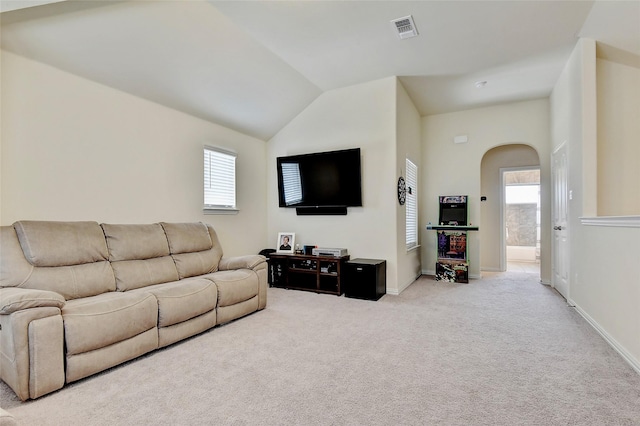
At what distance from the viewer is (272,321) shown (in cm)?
335

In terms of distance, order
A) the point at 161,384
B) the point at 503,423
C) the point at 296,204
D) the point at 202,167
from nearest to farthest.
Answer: the point at 503,423
the point at 161,384
the point at 202,167
the point at 296,204

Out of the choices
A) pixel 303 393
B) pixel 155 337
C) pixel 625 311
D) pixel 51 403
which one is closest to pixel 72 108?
pixel 155 337

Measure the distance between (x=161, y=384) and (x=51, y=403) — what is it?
585 mm

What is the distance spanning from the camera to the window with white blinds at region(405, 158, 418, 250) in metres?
5.28

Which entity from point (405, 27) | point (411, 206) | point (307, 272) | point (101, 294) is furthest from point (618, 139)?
point (101, 294)

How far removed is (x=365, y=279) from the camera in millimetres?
4203

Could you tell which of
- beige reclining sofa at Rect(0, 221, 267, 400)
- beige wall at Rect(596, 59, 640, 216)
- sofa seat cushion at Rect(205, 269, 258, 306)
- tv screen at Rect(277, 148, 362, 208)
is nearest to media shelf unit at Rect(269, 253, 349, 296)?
tv screen at Rect(277, 148, 362, 208)

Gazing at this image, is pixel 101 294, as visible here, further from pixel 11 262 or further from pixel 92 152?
pixel 92 152

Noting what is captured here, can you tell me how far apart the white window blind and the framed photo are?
0.50 metres

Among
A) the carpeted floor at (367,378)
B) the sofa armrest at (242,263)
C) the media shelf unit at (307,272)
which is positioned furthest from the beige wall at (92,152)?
the carpeted floor at (367,378)

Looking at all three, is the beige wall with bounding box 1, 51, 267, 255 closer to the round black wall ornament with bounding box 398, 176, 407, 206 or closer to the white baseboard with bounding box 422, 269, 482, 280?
the round black wall ornament with bounding box 398, 176, 407, 206

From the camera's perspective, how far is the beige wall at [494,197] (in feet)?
21.2

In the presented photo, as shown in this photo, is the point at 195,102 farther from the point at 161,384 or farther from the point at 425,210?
the point at 425,210

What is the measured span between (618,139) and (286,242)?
14.1 ft
